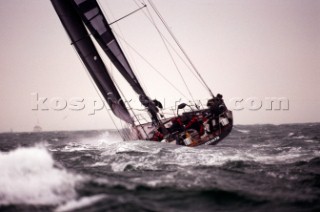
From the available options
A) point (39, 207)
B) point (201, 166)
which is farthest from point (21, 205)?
point (201, 166)

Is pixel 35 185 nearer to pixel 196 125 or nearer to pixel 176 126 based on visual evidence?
pixel 176 126

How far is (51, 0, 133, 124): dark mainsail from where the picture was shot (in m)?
15.4

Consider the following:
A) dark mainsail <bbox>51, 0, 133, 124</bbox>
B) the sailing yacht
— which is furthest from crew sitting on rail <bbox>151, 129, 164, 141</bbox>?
dark mainsail <bbox>51, 0, 133, 124</bbox>


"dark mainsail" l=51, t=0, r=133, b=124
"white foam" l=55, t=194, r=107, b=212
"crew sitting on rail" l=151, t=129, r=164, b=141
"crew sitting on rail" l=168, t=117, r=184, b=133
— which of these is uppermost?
"dark mainsail" l=51, t=0, r=133, b=124

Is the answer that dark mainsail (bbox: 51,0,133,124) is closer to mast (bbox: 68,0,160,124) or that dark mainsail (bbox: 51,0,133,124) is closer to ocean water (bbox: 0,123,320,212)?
mast (bbox: 68,0,160,124)

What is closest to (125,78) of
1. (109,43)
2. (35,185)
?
(109,43)

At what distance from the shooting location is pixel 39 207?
559 centimetres

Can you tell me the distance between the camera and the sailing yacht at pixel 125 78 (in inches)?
587

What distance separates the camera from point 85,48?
52.5 feet

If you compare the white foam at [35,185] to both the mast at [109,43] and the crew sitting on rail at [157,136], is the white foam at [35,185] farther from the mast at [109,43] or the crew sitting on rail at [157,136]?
the mast at [109,43]

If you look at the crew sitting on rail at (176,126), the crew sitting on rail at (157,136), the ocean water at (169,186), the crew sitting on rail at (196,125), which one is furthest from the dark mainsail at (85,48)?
the ocean water at (169,186)

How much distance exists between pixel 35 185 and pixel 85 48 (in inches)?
410

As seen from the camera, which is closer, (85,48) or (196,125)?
(196,125)

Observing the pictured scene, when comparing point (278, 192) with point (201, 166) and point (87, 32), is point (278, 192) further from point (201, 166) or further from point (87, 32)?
point (87, 32)
